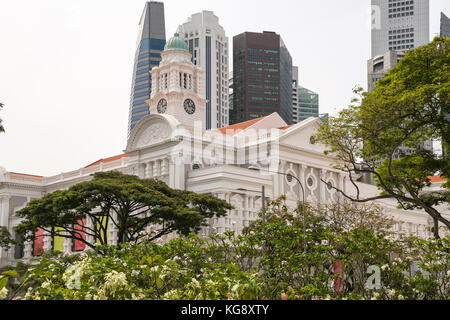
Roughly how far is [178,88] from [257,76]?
94.1m

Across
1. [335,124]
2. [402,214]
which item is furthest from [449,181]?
[402,214]

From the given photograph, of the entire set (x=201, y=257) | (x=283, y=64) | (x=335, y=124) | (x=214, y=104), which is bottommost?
(x=201, y=257)

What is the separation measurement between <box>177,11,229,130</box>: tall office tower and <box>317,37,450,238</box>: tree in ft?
413

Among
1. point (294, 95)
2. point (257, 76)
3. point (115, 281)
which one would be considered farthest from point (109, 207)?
point (294, 95)

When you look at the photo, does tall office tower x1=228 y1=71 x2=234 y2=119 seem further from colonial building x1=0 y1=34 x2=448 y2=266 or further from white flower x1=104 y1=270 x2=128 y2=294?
white flower x1=104 y1=270 x2=128 y2=294

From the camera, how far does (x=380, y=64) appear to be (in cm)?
15362

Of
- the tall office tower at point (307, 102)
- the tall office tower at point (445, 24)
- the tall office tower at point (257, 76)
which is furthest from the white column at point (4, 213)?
the tall office tower at point (445, 24)

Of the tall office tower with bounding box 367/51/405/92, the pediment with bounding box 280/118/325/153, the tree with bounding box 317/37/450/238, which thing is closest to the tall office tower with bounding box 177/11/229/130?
the tall office tower with bounding box 367/51/405/92

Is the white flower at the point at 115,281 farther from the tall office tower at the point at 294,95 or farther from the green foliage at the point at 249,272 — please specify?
the tall office tower at the point at 294,95

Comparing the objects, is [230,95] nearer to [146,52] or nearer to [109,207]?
[146,52]

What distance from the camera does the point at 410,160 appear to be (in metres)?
28.6

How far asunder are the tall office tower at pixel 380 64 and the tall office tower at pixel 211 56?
38.4 m
